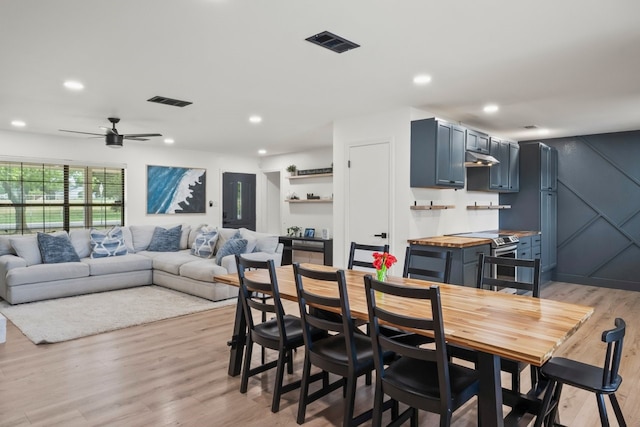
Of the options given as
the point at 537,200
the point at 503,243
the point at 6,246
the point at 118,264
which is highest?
the point at 537,200

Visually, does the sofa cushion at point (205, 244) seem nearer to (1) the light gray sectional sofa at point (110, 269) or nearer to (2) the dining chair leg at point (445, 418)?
(1) the light gray sectional sofa at point (110, 269)

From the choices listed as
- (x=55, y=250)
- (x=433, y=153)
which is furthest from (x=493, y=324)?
(x=55, y=250)

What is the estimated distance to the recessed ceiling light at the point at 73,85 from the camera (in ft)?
13.0

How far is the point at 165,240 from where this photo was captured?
7.16 metres

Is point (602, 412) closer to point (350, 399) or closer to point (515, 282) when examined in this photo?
point (515, 282)

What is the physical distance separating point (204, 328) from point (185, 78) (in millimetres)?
2493

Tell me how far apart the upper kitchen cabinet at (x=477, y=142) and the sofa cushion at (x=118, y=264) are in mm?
5001

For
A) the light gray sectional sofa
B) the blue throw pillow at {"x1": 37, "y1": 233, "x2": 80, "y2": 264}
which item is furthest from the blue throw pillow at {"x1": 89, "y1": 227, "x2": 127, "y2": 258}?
the blue throw pillow at {"x1": 37, "y1": 233, "x2": 80, "y2": 264}

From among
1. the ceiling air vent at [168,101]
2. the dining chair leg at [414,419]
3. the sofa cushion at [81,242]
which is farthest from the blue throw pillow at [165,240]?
the dining chair leg at [414,419]

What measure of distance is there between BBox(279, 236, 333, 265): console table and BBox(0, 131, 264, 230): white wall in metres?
1.67

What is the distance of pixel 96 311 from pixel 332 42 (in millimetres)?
4103

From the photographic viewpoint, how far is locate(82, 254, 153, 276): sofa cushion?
19.3ft

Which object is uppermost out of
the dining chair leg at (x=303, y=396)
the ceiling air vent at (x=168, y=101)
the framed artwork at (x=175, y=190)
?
the ceiling air vent at (x=168, y=101)

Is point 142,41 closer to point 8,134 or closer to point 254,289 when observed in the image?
point 254,289
